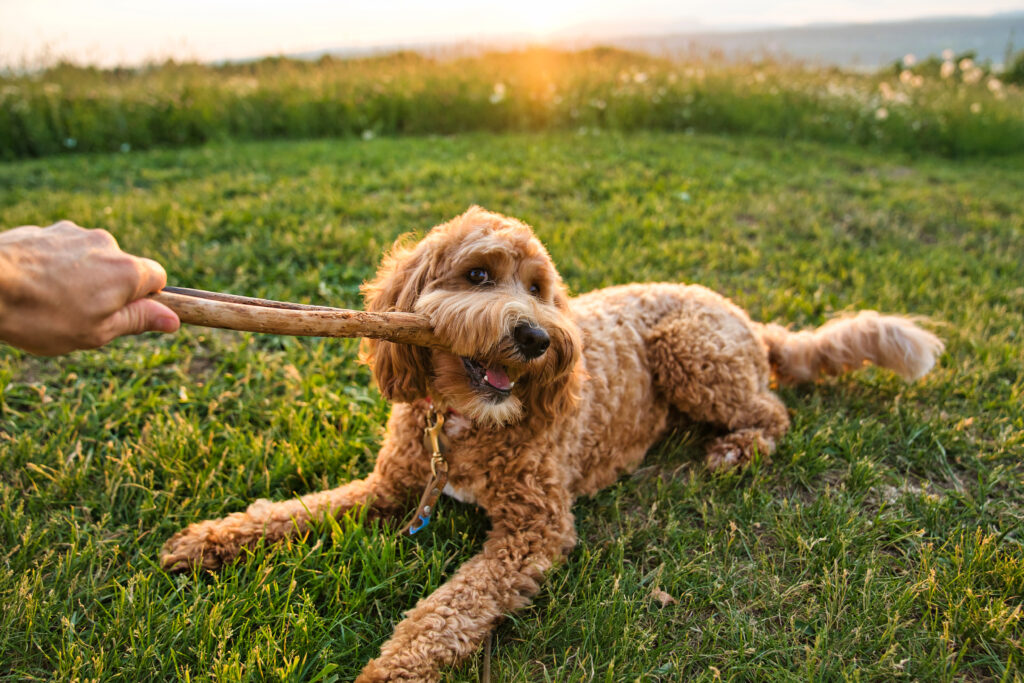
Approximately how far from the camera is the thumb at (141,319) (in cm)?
155

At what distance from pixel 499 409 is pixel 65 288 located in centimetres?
150

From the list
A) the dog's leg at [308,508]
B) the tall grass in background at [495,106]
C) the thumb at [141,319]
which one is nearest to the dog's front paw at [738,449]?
the dog's leg at [308,508]

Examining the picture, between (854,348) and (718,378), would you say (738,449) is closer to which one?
→ (718,378)

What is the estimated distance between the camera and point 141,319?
1612 millimetres

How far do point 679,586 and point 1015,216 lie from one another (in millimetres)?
7636

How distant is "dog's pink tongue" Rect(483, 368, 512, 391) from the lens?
8.24 ft

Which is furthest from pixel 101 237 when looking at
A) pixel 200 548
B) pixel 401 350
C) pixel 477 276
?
pixel 200 548

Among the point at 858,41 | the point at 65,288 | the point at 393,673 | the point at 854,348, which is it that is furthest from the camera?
the point at 858,41

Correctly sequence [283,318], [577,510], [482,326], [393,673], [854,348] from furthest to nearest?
[854,348], [577,510], [482,326], [393,673], [283,318]

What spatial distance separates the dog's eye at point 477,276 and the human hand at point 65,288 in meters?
1.27

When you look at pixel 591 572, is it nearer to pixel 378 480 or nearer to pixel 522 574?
pixel 522 574

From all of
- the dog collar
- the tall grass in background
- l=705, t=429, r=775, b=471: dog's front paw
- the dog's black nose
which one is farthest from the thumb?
the tall grass in background

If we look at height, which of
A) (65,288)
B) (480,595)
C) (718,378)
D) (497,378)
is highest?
(65,288)

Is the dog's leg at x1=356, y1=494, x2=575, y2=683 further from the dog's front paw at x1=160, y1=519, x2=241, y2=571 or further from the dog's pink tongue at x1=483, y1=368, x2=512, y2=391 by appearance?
the dog's front paw at x1=160, y1=519, x2=241, y2=571
